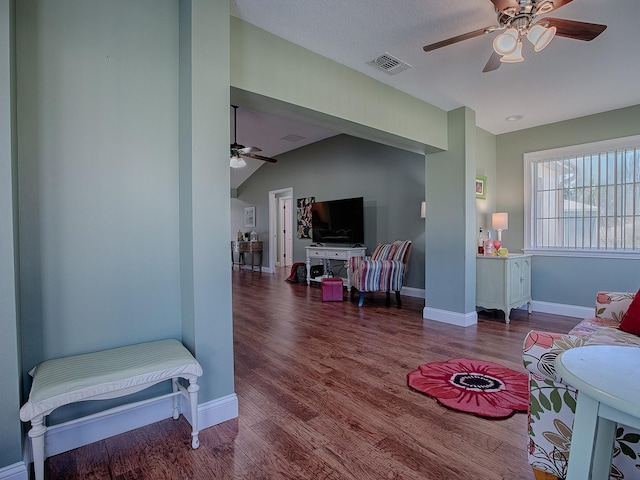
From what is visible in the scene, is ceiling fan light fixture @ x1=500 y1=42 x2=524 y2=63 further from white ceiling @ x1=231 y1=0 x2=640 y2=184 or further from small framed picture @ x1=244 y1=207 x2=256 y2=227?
small framed picture @ x1=244 y1=207 x2=256 y2=227

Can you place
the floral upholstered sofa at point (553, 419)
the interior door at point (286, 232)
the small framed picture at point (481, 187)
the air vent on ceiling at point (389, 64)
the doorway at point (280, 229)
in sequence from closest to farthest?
the floral upholstered sofa at point (553, 419) < the air vent on ceiling at point (389, 64) < the small framed picture at point (481, 187) < the doorway at point (280, 229) < the interior door at point (286, 232)

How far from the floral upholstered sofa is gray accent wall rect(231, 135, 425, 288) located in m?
4.14

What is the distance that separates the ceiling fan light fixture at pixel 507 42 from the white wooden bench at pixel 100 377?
2466mm

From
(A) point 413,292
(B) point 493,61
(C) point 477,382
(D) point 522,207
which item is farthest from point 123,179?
(D) point 522,207

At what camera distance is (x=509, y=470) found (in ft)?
4.97

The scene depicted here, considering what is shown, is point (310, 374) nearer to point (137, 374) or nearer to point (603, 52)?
point (137, 374)

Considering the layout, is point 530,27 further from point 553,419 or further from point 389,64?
point 553,419

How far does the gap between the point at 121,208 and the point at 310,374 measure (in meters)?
1.72

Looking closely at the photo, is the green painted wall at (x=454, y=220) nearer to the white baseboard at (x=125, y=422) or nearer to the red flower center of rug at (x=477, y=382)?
the red flower center of rug at (x=477, y=382)

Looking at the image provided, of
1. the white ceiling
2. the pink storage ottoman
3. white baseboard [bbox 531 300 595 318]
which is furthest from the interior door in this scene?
white baseboard [bbox 531 300 595 318]

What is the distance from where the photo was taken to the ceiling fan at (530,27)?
185 centimetres

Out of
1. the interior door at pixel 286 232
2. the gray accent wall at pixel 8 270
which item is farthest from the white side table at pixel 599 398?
the interior door at pixel 286 232

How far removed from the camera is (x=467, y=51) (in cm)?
266

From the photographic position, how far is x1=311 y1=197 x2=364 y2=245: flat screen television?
6270mm
